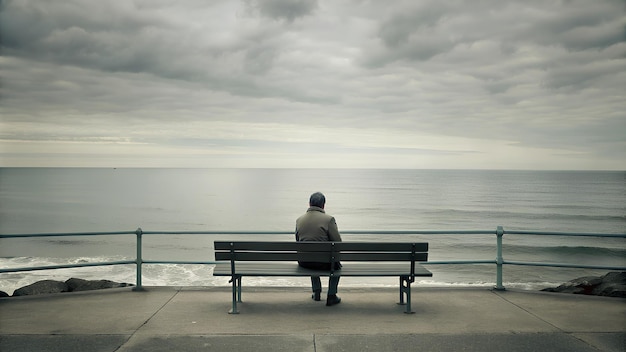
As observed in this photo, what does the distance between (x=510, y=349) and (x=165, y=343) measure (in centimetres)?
330

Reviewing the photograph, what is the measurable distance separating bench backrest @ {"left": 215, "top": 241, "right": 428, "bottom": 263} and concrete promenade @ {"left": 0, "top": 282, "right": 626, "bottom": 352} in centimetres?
68

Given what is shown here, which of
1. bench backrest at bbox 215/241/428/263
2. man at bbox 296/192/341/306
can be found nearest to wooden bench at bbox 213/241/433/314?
bench backrest at bbox 215/241/428/263

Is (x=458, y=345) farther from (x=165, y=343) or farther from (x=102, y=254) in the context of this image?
(x=102, y=254)

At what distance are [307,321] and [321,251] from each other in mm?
817

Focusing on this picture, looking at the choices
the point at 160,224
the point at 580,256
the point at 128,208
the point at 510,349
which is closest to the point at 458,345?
the point at 510,349

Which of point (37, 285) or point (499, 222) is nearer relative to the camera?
point (37, 285)

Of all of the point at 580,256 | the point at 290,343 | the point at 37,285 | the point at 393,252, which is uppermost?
the point at 393,252

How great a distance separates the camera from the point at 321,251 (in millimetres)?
5555

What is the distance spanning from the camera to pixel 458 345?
14.7ft

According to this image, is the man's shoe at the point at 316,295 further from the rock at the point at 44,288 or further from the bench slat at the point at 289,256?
the rock at the point at 44,288

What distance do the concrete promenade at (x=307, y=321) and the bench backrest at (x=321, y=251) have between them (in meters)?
0.68

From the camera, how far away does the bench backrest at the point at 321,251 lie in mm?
5523

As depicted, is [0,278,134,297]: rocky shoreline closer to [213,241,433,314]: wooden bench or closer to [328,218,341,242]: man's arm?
[213,241,433,314]: wooden bench

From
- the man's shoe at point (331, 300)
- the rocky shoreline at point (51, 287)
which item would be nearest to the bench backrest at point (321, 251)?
the man's shoe at point (331, 300)
